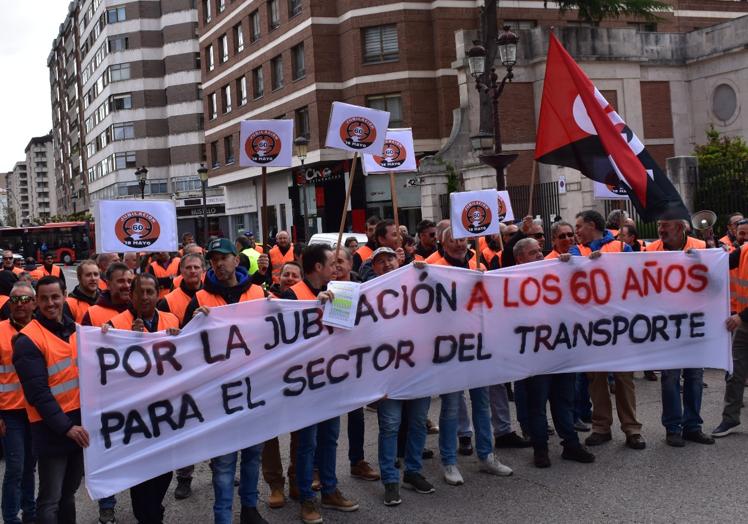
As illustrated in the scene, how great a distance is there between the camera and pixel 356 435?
650 centimetres

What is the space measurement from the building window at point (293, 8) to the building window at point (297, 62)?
1.45 meters

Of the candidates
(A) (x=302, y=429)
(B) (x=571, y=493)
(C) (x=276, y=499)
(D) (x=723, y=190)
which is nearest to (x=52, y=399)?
(A) (x=302, y=429)

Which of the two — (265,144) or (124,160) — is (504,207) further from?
(124,160)

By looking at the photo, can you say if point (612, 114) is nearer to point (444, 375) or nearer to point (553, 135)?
point (553, 135)

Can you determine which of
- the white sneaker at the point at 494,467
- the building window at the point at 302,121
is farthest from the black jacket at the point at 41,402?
the building window at the point at 302,121

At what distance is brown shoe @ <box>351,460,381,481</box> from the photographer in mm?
6477

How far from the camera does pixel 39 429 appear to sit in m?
4.95

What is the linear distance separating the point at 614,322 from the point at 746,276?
1.36 metres

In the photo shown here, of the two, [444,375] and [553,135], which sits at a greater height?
[553,135]

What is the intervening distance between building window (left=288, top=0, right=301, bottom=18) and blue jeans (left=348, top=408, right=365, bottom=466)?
31439 millimetres

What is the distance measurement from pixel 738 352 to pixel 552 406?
1.88 metres

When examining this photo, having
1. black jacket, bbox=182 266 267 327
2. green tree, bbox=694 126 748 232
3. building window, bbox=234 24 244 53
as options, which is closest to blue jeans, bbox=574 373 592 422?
black jacket, bbox=182 266 267 327

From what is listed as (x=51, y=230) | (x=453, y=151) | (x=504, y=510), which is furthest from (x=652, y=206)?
(x=51, y=230)

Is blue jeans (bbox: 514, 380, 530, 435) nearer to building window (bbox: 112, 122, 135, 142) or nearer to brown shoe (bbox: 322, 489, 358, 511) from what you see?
brown shoe (bbox: 322, 489, 358, 511)
